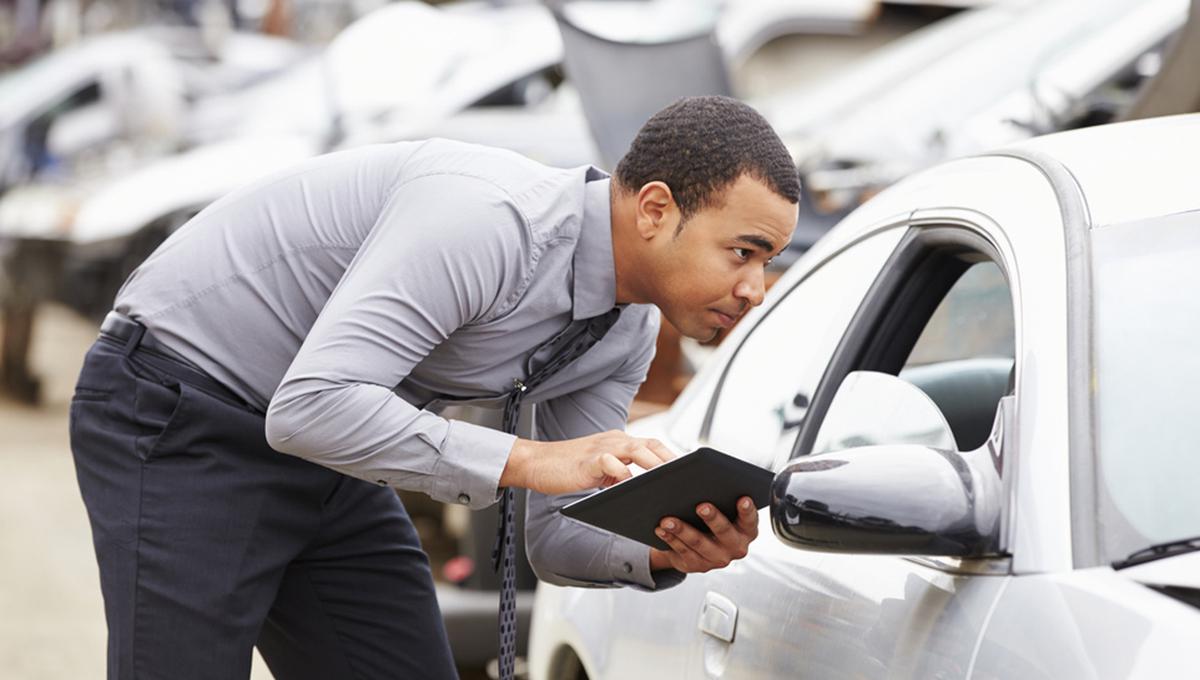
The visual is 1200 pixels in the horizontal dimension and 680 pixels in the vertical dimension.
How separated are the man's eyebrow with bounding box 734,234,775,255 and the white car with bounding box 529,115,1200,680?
21 cm

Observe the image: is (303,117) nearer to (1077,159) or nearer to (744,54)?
(744,54)

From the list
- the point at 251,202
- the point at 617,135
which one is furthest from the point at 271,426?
the point at 617,135

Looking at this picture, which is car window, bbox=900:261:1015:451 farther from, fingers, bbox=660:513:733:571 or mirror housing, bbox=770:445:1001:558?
mirror housing, bbox=770:445:1001:558

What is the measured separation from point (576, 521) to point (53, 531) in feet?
17.8

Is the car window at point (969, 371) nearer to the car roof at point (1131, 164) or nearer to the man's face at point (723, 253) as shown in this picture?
the car roof at point (1131, 164)

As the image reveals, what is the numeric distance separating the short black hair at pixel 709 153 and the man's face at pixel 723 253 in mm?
16

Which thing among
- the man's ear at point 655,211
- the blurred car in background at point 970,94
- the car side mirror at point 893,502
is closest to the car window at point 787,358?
the man's ear at point 655,211

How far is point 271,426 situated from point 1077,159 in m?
1.10

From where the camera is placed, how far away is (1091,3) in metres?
7.07

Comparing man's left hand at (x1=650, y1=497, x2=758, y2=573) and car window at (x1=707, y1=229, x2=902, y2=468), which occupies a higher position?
car window at (x1=707, y1=229, x2=902, y2=468)

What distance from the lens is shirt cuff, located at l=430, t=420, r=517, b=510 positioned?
233 centimetres

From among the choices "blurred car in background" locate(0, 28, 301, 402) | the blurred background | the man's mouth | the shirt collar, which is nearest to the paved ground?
the blurred background

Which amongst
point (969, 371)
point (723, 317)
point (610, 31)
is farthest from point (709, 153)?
point (610, 31)

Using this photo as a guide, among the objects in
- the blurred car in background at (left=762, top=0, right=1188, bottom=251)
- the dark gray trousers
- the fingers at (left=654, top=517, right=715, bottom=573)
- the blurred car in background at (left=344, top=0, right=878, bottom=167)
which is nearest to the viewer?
the fingers at (left=654, top=517, right=715, bottom=573)
